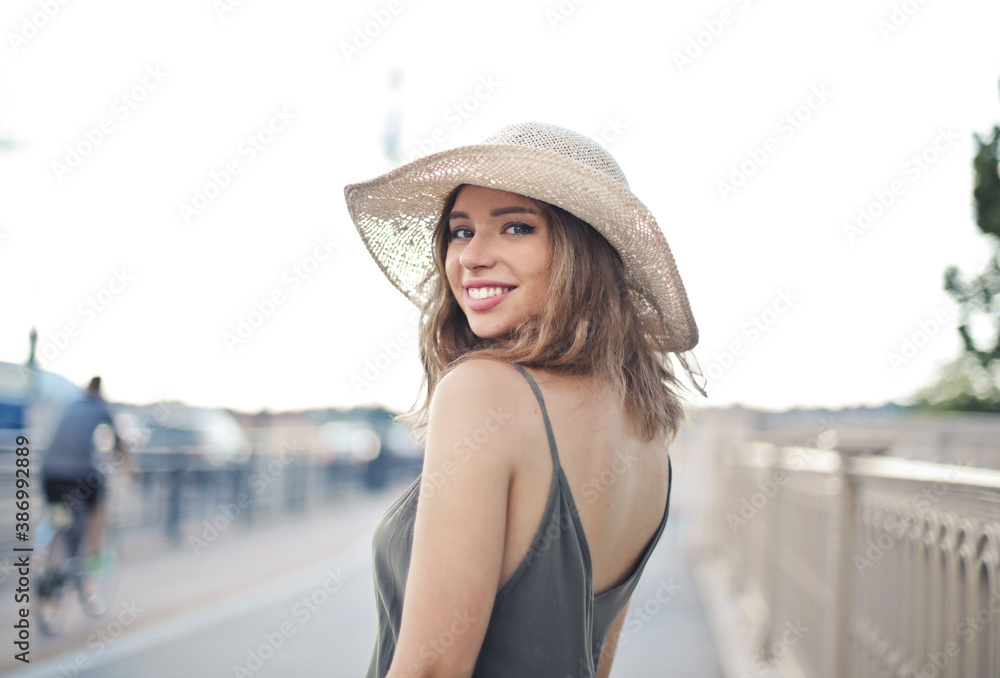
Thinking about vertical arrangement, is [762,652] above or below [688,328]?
below

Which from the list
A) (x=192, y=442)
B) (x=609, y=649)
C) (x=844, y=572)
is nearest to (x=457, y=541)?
(x=609, y=649)

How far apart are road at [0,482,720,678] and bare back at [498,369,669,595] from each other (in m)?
4.10

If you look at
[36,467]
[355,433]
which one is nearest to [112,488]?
[36,467]

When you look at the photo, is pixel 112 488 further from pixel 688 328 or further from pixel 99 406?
pixel 688 328

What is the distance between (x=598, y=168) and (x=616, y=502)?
72 centimetres

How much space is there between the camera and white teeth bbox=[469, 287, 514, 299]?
1610 mm

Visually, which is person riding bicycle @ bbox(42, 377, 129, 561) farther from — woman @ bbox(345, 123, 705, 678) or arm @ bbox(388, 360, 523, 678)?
arm @ bbox(388, 360, 523, 678)

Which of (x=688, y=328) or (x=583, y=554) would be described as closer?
(x=583, y=554)

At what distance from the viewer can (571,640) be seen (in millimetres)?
1354

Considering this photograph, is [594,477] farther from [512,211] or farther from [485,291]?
[512,211]

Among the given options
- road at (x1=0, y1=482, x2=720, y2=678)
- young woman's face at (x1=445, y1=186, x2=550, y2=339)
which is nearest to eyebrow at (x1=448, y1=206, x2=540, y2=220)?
young woman's face at (x1=445, y1=186, x2=550, y2=339)

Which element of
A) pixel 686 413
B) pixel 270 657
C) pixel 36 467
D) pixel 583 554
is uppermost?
pixel 686 413

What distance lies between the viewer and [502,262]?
1604 millimetres

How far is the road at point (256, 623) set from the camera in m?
5.23
